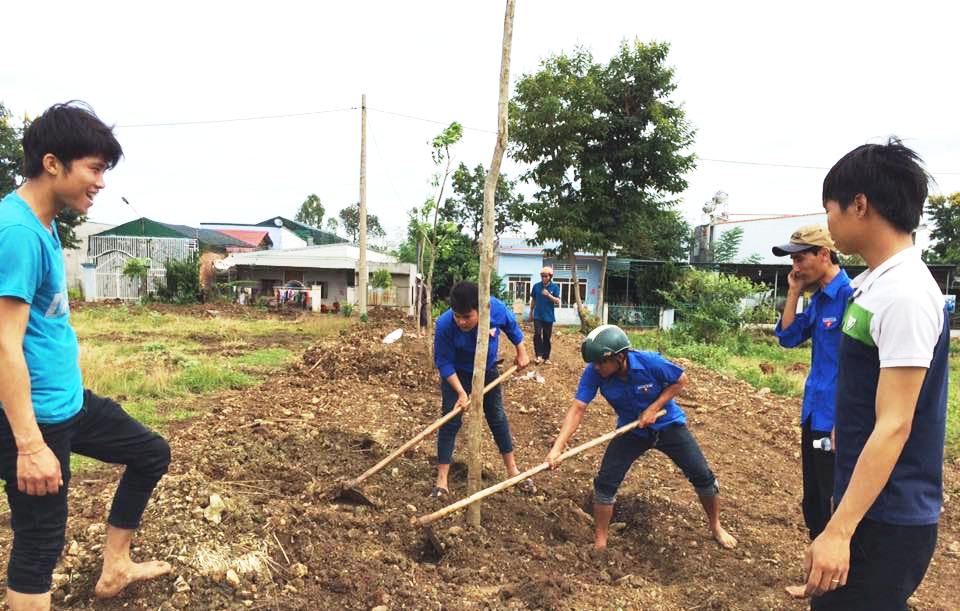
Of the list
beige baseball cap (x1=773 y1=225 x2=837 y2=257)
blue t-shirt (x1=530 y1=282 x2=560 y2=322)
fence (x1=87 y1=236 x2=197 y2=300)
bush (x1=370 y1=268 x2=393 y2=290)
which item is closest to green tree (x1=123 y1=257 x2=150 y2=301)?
fence (x1=87 y1=236 x2=197 y2=300)

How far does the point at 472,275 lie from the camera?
2391cm

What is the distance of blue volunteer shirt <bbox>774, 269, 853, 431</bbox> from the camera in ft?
8.93

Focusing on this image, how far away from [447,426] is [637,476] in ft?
5.63

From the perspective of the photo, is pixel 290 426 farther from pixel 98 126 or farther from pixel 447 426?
pixel 98 126

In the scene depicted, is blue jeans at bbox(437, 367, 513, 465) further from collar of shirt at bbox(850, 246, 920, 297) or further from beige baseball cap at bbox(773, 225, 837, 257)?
collar of shirt at bbox(850, 246, 920, 297)

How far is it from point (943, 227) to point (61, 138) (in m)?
34.6

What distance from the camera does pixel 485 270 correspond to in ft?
11.0

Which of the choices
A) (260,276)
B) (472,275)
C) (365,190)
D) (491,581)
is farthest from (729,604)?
(260,276)

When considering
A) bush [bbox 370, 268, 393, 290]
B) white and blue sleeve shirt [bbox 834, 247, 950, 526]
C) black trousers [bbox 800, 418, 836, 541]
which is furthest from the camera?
bush [bbox 370, 268, 393, 290]

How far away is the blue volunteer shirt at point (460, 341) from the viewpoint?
160 inches

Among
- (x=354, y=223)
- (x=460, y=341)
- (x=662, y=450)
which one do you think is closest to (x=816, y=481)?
(x=662, y=450)

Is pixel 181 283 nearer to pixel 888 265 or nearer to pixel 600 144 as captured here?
pixel 600 144

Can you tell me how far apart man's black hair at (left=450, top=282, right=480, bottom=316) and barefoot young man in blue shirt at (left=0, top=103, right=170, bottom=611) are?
219 centimetres

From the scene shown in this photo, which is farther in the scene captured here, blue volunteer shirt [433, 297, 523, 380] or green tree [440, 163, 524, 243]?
green tree [440, 163, 524, 243]
